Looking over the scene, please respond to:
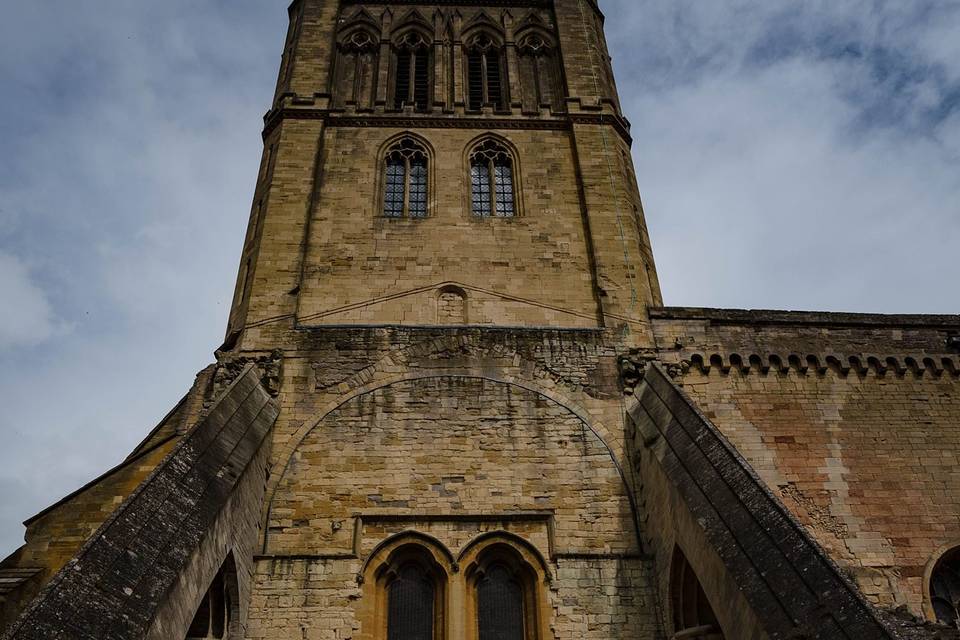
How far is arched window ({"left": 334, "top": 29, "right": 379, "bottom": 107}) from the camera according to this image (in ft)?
61.3

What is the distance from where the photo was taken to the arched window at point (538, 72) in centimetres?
1900

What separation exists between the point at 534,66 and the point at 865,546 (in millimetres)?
13060

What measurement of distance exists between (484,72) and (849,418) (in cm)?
1146

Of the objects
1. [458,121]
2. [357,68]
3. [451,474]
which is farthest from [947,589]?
[357,68]

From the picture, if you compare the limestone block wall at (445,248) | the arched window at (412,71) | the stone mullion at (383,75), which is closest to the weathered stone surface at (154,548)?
the limestone block wall at (445,248)

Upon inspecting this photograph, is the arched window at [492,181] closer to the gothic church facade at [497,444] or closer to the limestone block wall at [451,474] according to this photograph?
the gothic church facade at [497,444]

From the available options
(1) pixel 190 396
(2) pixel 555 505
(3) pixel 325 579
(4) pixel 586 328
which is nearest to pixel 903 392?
(4) pixel 586 328

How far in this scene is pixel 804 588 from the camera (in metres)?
7.55

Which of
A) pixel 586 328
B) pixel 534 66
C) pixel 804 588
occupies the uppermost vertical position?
pixel 534 66

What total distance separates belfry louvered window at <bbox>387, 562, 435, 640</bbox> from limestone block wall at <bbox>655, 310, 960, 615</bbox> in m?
4.85

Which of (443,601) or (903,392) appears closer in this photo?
(443,601)

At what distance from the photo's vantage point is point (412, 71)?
19.7 metres

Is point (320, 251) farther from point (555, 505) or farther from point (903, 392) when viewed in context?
point (903, 392)

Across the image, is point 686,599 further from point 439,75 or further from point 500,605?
point 439,75
